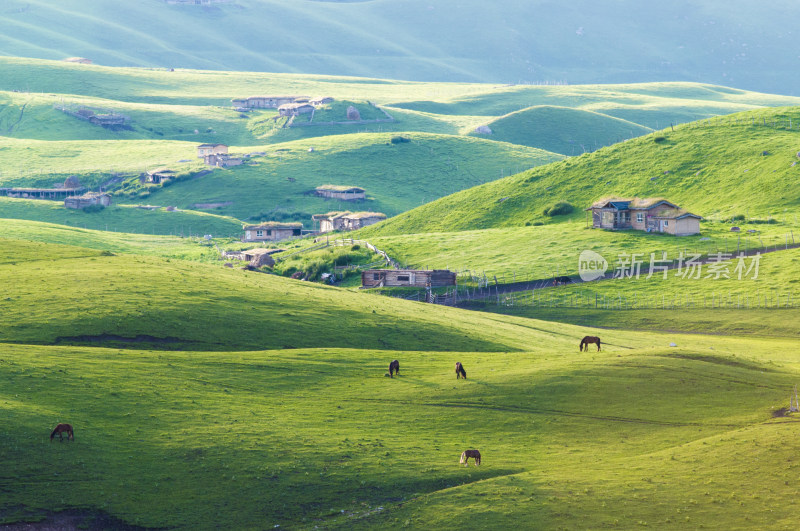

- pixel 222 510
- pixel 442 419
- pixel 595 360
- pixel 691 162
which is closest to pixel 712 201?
pixel 691 162

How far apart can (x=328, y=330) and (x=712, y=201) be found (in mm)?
100249

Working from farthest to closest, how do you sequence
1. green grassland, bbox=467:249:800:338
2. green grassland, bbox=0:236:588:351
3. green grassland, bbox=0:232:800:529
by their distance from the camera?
green grassland, bbox=467:249:800:338
green grassland, bbox=0:236:588:351
green grassland, bbox=0:232:800:529

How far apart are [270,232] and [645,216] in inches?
2898

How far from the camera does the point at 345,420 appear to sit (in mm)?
Result: 55000

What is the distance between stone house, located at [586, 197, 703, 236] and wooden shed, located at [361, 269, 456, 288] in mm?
31614

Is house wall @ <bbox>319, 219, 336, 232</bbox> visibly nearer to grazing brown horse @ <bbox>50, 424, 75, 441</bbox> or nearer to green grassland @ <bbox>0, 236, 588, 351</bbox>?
green grassland @ <bbox>0, 236, 588, 351</bbox>

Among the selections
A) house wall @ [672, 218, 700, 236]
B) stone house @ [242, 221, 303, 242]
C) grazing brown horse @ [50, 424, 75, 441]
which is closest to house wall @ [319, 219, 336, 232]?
stone house @ [242, 221, 303, 242]

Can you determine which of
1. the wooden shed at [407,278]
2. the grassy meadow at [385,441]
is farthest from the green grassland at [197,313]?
the wooden shed at [407,278]

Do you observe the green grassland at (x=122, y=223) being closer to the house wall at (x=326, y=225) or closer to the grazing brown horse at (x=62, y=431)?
the house wall at (x=326, y=225)

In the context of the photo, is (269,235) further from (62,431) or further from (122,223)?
(62,431)

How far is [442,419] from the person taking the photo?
184 ft

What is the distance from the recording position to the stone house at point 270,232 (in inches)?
7170

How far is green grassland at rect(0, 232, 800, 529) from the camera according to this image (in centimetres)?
4484

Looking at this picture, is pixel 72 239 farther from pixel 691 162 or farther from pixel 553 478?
pixel 553 478
